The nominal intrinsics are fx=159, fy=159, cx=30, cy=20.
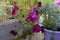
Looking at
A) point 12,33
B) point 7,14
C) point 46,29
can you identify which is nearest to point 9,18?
point 7,14

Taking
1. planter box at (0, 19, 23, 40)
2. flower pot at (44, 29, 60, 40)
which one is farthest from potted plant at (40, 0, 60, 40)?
planter box at (0, 19, 23, 40)

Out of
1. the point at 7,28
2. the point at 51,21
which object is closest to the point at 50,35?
the point at 51,21

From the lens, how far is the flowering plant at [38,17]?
0.80m

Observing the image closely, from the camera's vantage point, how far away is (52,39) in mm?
787

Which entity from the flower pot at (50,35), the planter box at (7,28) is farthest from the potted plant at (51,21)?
the planter box at (7,28)

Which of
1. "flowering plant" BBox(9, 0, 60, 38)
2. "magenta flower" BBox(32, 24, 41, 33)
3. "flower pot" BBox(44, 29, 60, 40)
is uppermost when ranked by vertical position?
"flowering plant" BBox(9, 0, 60, 38)

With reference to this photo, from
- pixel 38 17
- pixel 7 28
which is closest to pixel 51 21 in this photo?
pixel 38 17

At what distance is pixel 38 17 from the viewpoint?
0.84 m

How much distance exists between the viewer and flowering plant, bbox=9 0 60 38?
804mm

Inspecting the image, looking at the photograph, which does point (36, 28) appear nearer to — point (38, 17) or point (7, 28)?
point (38, 17)

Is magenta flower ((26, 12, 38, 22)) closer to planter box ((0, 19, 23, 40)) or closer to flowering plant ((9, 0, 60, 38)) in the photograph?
flowering plant ((9, 0, 60, 38))

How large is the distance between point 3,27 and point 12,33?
61mm

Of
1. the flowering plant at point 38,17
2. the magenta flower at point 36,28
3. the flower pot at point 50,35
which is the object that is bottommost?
the flower pot at point 50,35

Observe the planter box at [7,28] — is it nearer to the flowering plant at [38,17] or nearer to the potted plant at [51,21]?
the flowering plant at [38,17]
